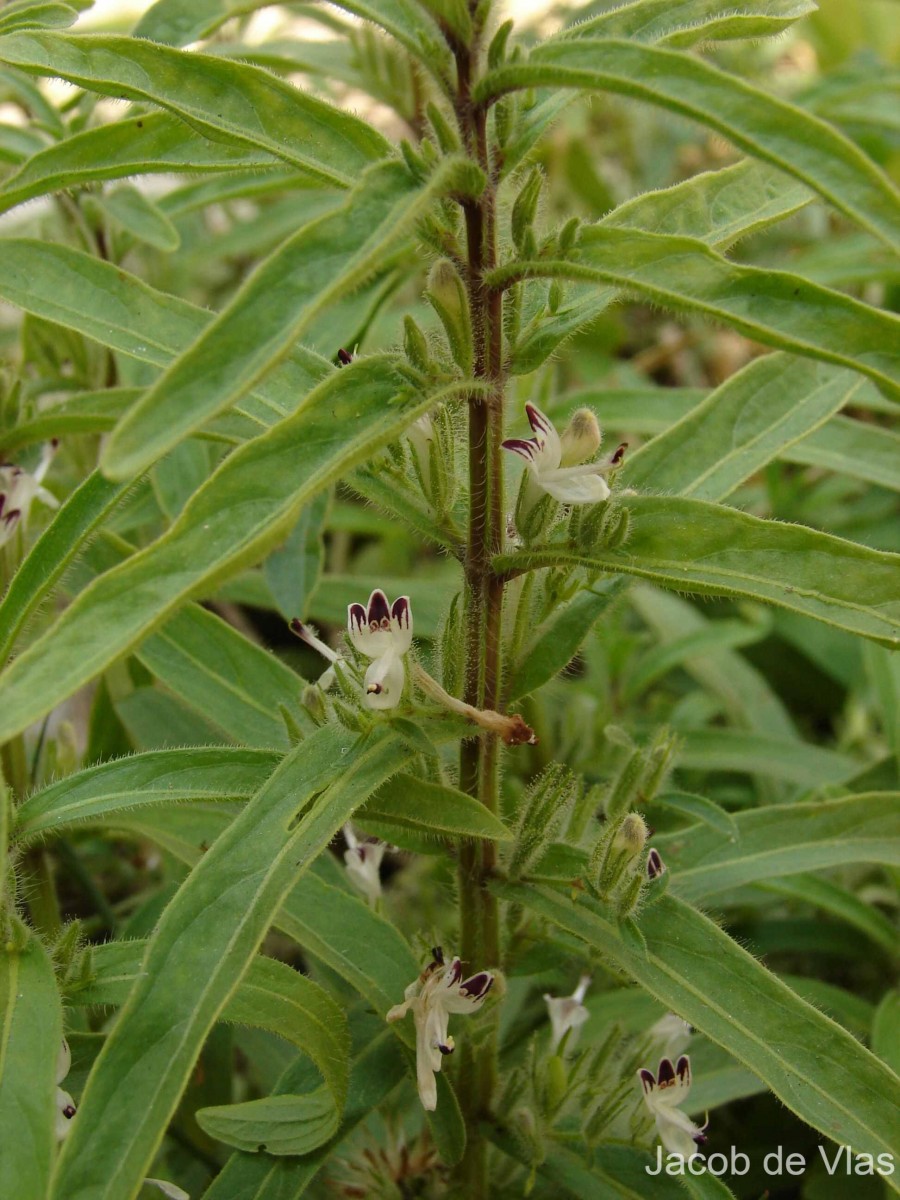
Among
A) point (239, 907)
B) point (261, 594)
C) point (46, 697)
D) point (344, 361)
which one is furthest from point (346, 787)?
point (261, 594)

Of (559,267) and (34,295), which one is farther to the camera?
(34,295)

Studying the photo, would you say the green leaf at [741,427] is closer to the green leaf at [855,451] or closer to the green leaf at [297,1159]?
the green leaf at [855,451]

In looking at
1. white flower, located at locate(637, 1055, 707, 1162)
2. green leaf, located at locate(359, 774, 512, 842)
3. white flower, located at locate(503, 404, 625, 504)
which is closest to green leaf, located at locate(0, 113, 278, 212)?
white flower, located at locate(503, 404, 625, 504)

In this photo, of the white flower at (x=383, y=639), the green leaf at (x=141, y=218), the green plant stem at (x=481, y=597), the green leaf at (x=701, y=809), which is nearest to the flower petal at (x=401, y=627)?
the white flower at (x=383, y=639)

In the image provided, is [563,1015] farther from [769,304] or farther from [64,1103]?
[769,304]

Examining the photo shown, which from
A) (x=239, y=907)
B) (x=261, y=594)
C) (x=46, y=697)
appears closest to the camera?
(x=46, y=697)

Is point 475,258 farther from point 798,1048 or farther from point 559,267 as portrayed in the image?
point 798,1048
